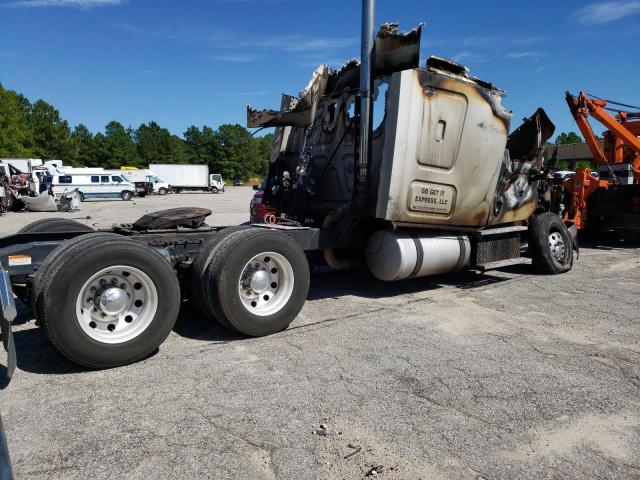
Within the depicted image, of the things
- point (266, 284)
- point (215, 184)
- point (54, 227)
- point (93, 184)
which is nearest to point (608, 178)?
point (266, 284)

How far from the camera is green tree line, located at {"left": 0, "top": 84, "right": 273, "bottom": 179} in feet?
182

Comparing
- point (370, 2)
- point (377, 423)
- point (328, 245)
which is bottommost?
point (377, 423)

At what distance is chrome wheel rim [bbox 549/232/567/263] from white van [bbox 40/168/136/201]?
31511 millimetres

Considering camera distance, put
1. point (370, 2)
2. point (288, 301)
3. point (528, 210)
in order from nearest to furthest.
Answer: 1. point (288, 301)
2. point (370, 2)
3. point (528, 210)

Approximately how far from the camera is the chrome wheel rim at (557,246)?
26.1 ft

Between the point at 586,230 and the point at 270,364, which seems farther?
the point at 586,230

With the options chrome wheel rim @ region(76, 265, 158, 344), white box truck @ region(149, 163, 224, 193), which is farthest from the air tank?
white box truck @ region(149, 163, 224, 193)

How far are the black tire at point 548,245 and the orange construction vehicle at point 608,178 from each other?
315cm

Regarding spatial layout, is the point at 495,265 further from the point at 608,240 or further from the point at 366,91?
the point at 608,240

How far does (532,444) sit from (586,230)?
34.5 ft

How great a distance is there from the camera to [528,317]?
18.2 ft

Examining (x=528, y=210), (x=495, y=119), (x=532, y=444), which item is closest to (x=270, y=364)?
(x=532, y=444)

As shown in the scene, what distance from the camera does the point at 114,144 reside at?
89.9 m

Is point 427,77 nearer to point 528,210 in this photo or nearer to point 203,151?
point 528,210
